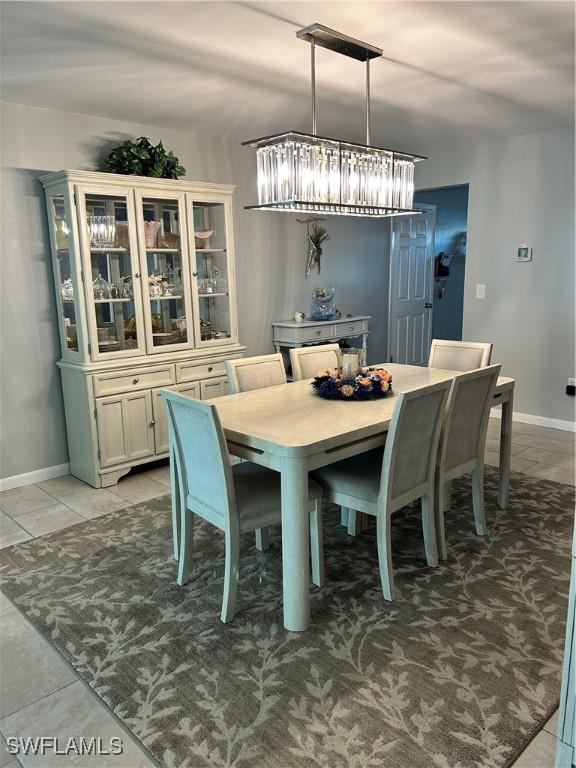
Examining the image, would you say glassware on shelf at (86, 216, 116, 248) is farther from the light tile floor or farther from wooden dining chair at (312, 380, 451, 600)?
wooden dining chair at (312, 380, 451, 600)

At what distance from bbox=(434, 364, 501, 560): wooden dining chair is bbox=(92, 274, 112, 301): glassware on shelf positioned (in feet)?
7.73

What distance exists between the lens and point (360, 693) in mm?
1967

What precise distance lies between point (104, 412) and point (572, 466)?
10.8 feet

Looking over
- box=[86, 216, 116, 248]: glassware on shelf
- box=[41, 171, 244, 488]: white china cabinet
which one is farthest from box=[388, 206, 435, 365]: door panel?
box=[86, 216, 116, 248]: glassware on shelf

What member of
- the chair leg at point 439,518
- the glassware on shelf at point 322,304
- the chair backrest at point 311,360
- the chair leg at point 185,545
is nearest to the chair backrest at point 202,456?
the chair leg at point 185,545

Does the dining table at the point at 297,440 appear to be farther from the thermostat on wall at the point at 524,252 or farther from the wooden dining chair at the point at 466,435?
the thermostat on wall at the point at 524,252

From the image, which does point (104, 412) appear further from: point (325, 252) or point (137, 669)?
point (325, 252)

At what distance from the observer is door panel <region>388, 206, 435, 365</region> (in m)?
6.42

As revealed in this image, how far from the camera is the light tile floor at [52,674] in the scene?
1.75m

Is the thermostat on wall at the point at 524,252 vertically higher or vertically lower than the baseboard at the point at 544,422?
higher

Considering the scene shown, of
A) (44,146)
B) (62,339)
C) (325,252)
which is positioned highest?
(44,146)

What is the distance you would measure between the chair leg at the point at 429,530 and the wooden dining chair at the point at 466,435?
86 millimetres

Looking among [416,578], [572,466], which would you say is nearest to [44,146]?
[416,578]

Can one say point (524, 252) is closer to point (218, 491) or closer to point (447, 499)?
point (447, 499)
